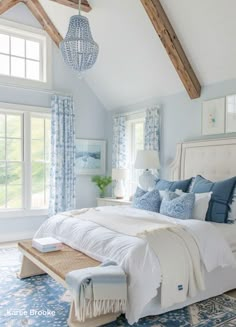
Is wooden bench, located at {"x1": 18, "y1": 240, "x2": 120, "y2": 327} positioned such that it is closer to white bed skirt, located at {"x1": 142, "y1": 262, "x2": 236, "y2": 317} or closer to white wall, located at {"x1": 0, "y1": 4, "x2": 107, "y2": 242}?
white bed skirt, located at {"x1": 142, "y1": 262, "x2": 236, "y2": 317}

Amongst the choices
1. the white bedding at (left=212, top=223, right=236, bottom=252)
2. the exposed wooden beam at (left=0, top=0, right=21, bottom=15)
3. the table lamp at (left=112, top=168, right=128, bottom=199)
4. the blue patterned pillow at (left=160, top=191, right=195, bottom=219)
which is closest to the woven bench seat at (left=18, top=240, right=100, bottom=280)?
the blue patterned pillow at (left=160, top=191, right=195, bottom=219)

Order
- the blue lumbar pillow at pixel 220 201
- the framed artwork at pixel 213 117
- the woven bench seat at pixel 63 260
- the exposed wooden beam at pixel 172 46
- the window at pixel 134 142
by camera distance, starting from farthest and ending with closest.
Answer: the window at pixel 134 142 < the framed artwork at pixel 213 117 < the exposed wooden beam at pixel 172 46 < the blue lumbar pillow at pixel 220 201 < the woven bench seat at pixel 63 260

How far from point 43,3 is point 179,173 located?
3.58 meters

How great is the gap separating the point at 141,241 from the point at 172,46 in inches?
111

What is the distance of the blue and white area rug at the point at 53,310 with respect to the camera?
7.98 ft

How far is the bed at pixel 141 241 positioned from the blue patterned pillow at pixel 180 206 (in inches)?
7.9

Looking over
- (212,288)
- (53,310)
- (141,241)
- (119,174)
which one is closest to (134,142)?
(119,174)

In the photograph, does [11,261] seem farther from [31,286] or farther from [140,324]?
[140,324]

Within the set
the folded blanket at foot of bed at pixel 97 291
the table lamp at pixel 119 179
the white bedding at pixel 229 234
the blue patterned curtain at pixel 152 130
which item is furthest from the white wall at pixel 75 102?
the white bedding at pixel 229 234

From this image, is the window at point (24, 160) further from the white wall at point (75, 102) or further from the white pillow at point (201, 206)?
the white pillow at point (201, 206)

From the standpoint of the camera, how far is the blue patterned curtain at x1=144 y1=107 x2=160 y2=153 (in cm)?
510

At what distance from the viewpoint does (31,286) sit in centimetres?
316

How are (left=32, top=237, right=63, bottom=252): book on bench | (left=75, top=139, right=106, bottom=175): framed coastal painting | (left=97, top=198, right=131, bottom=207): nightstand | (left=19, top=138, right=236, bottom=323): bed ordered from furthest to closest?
(left=75, top=139, right=106, bottom=175): framed coastal painting
(left=97, top=198, right=131, bottom=207): nightstand
(left=32, top=237, right=63, bottom=252): book on bench
(left=19, top=138, right=236, bottom=323): bed

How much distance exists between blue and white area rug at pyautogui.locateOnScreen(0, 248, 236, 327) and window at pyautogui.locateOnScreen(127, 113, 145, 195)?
2924 millimetres
